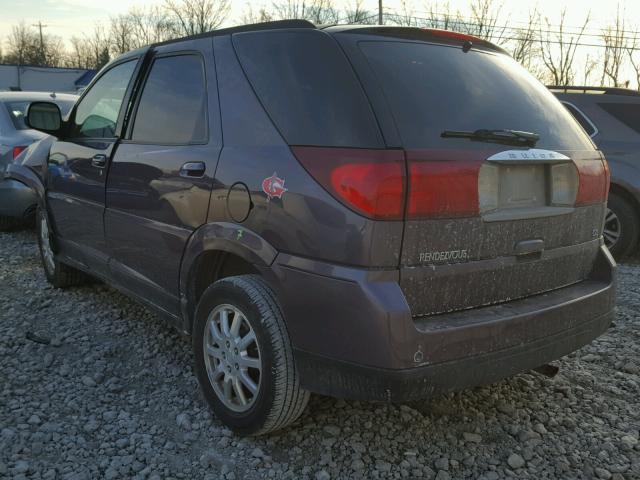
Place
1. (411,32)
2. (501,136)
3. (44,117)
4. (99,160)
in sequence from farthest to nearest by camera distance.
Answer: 1. (44,117)
2. (99,160)
3. (411,32)
4. (501,136)

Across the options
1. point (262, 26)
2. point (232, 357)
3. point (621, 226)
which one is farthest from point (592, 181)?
point (621, 226)

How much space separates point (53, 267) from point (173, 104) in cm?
235

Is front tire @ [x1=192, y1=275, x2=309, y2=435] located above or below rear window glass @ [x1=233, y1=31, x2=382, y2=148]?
below

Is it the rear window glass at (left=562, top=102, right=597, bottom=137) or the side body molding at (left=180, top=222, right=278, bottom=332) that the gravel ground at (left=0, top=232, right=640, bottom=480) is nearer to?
the side body molding at (left=180, top=222, right=278, bottom=332)

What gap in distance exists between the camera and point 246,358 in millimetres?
2637

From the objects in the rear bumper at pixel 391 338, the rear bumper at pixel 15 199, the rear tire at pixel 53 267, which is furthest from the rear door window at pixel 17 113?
the rear bumper at pixel 391 338

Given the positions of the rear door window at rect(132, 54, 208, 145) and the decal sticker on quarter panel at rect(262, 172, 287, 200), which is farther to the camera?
the rear door window at rect(132, 54, 208, 145)

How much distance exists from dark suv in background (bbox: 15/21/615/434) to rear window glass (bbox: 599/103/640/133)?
3.88 meters

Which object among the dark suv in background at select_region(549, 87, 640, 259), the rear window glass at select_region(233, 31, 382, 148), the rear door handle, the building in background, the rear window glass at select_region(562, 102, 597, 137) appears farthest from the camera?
the building in background

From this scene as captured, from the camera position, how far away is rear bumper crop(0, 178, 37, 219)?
689 cm

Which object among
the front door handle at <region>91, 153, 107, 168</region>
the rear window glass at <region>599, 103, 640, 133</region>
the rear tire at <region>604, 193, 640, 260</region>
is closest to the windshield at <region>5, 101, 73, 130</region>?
the front door handle at <region>91, 153, 107, 168</region>

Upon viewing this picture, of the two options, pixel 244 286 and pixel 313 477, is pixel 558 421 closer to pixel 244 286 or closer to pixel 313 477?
pixel 313 477

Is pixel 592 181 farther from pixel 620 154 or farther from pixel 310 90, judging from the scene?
pixel 620 154

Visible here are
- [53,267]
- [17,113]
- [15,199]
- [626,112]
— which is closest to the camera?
[53,267]
